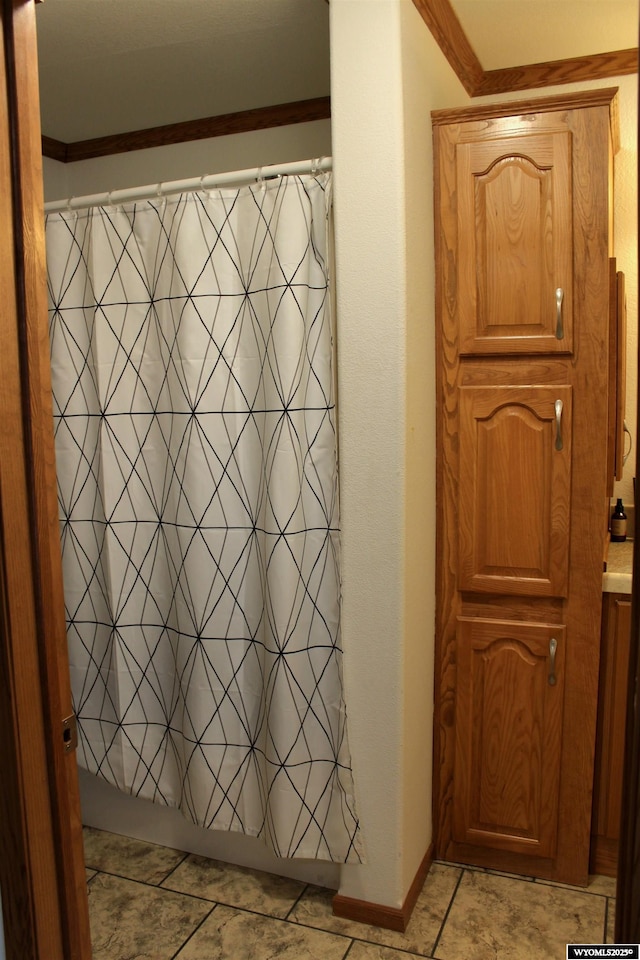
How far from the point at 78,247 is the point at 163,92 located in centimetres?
76

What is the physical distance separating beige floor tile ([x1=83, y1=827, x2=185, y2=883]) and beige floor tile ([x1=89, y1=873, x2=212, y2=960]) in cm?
4

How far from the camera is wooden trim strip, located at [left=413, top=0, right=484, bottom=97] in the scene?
217 centimetres

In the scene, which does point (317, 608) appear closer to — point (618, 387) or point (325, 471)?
point (325, 471)

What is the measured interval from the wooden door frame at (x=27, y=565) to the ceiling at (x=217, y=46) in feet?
4.06

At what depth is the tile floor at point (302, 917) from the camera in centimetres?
208

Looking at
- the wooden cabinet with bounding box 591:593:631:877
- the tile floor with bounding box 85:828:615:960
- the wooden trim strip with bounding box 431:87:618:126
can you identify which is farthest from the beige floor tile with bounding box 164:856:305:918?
the wooden trim strip with bounding box 431:87:618:126

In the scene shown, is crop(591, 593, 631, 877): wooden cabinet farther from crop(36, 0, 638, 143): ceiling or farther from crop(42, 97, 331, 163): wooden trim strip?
crop(42, 97, 331, 163): wooden trim strip

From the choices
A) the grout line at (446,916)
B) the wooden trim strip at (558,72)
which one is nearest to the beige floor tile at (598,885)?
A: the grout line at (446,916)

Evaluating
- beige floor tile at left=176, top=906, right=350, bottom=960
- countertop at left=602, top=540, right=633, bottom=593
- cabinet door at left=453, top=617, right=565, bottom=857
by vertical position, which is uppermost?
countertop at left=602, top=540, right=633, bottom=593

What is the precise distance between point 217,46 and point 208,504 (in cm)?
139

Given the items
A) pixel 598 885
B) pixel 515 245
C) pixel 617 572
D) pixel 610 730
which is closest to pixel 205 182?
pixel 515 245

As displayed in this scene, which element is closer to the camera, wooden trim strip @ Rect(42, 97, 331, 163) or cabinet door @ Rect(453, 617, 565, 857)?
cabinet door @ Rect(453, 617, 565, 857)

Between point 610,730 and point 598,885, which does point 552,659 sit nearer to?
point 610,730

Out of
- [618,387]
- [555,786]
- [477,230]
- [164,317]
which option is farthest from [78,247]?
[555,786]
